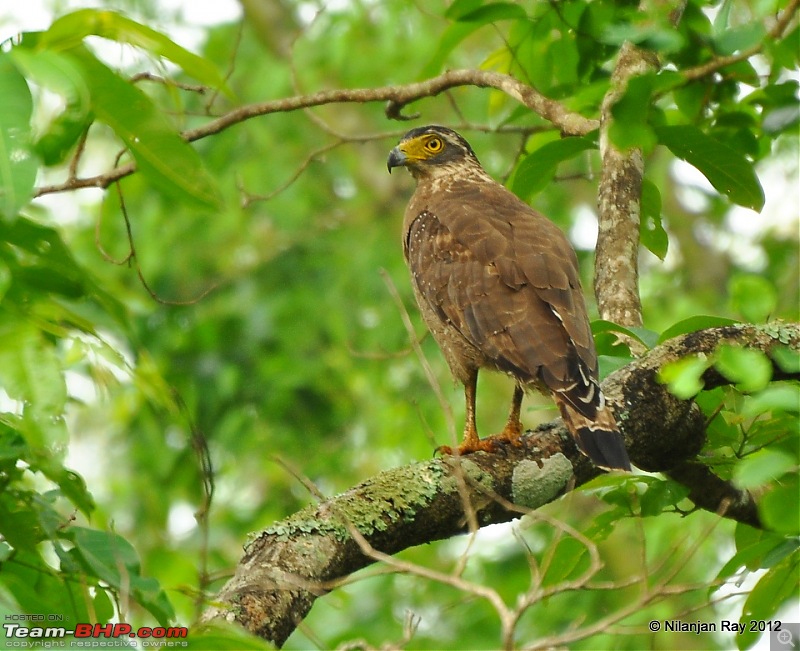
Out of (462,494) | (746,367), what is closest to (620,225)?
(462,494)

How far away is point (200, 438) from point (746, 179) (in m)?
2.25

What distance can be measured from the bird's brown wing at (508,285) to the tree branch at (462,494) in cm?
21

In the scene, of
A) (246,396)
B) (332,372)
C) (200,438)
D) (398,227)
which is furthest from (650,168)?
(200,438)

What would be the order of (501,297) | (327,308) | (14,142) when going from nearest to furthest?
(14,142), (501,297), (327,308)

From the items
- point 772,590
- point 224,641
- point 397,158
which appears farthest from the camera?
point 397,158

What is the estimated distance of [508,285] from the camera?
162 inches

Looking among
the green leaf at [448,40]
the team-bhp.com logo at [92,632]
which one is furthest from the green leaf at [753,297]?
the green leaf at [448,40]

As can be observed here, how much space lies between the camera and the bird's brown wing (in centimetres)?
377

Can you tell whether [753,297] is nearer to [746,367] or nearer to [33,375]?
[746,367]

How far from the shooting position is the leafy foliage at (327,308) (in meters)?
1.89

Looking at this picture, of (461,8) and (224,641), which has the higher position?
(461,8)

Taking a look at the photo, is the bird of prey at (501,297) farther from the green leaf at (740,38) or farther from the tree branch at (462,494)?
the green leaf at (740,38)

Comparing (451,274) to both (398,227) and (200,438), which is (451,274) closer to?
(200,438)

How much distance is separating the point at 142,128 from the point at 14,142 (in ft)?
0.87
